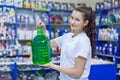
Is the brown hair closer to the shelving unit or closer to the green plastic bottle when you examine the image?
the green plastic bottle

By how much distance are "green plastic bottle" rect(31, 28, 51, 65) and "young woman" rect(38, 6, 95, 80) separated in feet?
0.18

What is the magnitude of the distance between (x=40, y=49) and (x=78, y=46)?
27cm

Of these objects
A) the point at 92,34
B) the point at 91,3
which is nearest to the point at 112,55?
the point at 91,3

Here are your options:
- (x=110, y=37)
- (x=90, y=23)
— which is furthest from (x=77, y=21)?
(x=110, y=37)

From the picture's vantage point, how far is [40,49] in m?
1.55

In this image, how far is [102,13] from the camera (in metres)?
7.33

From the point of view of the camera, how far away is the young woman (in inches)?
62.2

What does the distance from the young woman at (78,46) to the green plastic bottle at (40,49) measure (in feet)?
0.18

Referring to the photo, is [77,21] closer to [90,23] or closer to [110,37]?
[90,23]

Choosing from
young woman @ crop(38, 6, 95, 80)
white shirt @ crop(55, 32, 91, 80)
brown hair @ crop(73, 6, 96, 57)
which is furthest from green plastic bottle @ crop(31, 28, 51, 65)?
brown hair @ crop(73, 6, 96, 57)

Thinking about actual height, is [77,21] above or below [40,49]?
above

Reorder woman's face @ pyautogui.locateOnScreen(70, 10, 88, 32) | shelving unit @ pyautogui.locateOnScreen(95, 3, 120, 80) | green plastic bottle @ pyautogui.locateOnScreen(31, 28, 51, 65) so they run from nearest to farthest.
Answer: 1. green plastic bottle @ pyautogui.locateOnScreen(31, 28, 51, 65)
2. woman's face @ pyautogui.locateOnScreen(70, 10, 88, 32)
3. shelving unit @ pyautogui.locateOnScreen(95, 3, 120, 80)

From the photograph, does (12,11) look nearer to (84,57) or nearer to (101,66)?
(101,66)

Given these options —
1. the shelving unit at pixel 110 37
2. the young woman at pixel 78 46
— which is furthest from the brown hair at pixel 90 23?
the shelving unit at pixel 110 37
